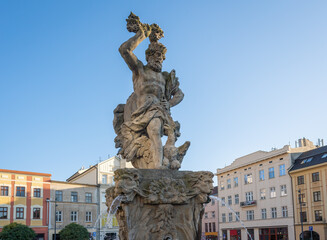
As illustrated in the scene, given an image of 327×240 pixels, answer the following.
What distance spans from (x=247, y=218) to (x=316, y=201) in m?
15.7

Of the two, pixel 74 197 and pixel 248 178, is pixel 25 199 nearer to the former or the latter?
pixel 74 197

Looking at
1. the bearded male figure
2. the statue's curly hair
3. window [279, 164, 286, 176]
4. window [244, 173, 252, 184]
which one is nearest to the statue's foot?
the bearded male figure

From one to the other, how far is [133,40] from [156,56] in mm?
630

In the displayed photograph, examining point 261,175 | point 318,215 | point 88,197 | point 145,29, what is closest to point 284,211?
point 318,215

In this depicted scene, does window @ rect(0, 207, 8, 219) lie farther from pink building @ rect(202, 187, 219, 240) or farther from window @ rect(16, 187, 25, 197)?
pink building @ rect(202, 187, 219, 240)

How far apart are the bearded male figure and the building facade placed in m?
41.9

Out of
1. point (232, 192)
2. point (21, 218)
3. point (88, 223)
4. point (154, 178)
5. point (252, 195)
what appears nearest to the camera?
point (154, 178)

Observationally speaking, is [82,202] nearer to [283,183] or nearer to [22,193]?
[22,193]

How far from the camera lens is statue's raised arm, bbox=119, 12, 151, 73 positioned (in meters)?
7.42

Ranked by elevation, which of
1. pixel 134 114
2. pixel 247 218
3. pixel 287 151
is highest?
pixel 287 151

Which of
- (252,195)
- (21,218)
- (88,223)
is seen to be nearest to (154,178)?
(21,218)

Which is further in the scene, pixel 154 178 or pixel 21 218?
pixel 21 218

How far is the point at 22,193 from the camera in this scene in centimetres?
4666

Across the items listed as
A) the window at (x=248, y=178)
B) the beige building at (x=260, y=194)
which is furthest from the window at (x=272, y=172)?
the window at (x=248, y=178)
